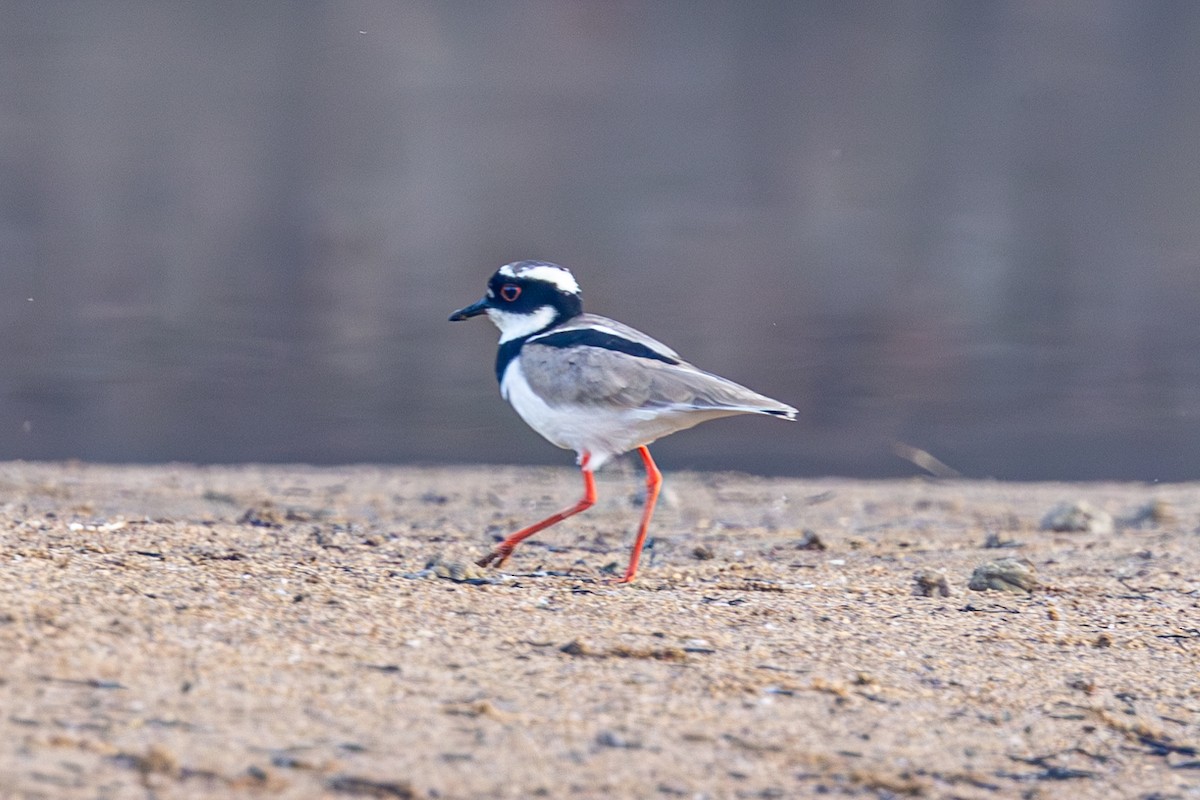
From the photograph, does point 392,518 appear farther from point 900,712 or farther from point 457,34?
point 457,34

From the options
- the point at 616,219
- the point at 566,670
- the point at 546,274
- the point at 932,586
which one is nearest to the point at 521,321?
the point at 546,274

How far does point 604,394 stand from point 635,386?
4.4 inches

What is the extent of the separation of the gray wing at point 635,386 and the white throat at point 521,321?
17.7 inches

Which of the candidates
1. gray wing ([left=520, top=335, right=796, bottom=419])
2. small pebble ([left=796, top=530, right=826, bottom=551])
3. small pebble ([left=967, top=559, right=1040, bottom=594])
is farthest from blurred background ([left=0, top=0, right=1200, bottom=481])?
small pebble ([left=967, top=559, right=1040, bottom=594])

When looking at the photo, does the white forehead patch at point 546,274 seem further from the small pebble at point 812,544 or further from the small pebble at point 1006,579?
the small pebble at point 1006,579

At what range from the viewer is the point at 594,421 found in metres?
5.96

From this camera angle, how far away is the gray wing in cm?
585

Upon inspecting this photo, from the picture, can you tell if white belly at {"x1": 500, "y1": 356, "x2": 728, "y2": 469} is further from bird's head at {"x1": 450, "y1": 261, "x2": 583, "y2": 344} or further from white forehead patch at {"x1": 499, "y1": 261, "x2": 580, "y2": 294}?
white forehead patch at {"x1": 499, "y1": 261, "x2": 580, "y2": 294}

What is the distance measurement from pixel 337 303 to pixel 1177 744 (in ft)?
33.4

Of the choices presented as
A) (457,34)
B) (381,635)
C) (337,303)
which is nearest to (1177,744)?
(381,635)

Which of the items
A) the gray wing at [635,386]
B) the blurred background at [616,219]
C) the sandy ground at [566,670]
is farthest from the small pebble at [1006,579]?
the blurred background at [616,219]

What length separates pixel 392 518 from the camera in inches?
301

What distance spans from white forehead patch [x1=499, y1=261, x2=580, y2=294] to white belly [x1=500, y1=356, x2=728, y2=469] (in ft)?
1.31

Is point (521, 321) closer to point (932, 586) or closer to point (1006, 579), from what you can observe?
point (932, 586)
